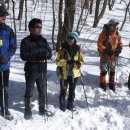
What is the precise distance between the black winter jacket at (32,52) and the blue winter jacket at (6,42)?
20cm

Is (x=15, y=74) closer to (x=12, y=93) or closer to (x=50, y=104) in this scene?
(x=12, y=93)

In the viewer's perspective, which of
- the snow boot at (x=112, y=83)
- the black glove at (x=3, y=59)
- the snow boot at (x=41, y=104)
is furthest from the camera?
the snow boot at (x=112, y=83)

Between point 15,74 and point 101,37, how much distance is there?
2.50 metres

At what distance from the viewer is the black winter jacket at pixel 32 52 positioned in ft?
19.9

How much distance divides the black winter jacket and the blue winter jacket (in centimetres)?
20

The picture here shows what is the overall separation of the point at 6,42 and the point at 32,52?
516 millimetres

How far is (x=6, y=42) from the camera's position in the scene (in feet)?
19.5

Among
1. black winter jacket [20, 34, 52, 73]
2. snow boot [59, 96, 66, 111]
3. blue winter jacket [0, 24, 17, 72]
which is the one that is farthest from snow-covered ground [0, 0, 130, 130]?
blue winter jacket [0, 24, 17, 72]

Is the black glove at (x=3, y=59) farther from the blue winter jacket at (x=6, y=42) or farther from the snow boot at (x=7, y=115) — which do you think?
the snow boot at (x=7, y=115)

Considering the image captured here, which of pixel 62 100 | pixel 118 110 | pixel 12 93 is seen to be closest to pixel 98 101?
pixel 118 110

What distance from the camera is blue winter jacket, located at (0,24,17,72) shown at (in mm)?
5898

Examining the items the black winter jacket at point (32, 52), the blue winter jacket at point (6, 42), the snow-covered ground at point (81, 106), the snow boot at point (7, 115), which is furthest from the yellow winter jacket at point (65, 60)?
the snow boot at point (7, 115)

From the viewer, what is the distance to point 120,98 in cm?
802

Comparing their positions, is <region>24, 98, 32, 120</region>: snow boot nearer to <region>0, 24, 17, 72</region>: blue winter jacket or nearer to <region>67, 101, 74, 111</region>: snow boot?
<region>0, 24, 17, 72</region>: blue winter jacket
